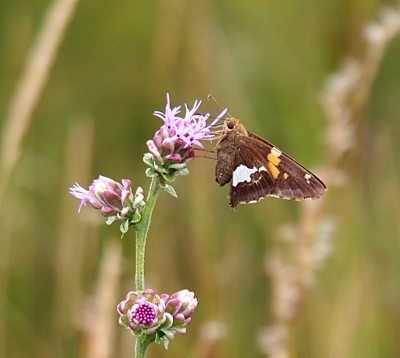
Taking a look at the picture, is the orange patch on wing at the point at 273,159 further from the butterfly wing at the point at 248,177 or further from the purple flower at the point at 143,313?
the purple flower at the point at 143,313

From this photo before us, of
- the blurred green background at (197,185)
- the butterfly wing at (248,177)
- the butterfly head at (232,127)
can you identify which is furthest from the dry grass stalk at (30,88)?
the butterfly wing at (248,177)

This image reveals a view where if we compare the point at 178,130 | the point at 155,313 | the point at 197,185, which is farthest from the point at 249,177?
the point at 197,185

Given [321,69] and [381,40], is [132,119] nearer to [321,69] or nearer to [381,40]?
[321,69]

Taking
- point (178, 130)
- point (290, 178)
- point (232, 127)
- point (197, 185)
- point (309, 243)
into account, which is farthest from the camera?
point (197, 185)

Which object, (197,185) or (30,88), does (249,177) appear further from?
(30,88)

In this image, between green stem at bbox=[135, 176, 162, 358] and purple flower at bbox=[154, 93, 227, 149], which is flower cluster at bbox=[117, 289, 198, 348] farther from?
purple flower at bbox=[154, 93, 227, 149]

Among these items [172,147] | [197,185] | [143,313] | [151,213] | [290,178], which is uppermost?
[197,185]

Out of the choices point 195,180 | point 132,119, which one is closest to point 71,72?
point 132,119
